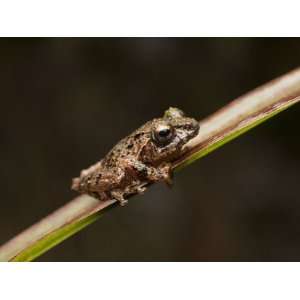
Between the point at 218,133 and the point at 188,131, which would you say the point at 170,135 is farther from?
the point at 218,133

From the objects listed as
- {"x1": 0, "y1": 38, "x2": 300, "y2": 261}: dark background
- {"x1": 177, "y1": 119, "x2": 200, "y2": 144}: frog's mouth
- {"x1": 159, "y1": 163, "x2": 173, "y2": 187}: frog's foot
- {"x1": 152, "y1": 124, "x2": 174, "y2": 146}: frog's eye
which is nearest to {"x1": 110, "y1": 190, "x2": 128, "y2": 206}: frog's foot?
{"x1": 159, "y1": 163, "x2": 173, "y2": 187}: frog's foot

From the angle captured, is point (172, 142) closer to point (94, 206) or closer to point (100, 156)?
point (94, 206)

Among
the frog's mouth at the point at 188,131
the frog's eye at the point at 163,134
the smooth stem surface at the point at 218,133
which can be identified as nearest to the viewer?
the smooth stem surface at the point at 218,133

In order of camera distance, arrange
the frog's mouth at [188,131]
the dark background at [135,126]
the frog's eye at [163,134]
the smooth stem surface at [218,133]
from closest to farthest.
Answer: the smooth stem surface at [218,133], the frog's mouth at [188,131], the frog's eye at [163,134], the dark background at [135,126]

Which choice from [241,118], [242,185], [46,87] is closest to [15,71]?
[46,87]

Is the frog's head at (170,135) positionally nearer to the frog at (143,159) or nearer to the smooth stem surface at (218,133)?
the frog at (143,159)

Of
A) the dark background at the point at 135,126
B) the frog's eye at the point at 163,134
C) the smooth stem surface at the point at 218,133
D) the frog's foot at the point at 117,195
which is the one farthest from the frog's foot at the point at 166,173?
the dark background at the point at 135,126
